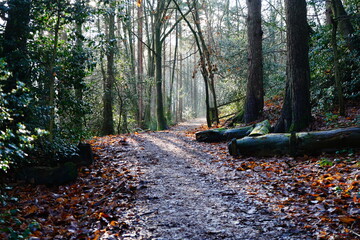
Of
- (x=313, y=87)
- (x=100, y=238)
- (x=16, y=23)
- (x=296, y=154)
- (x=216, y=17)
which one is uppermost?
(x=216, y=17)

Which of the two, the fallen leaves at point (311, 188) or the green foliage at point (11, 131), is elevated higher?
the green foliage at point (11, 131)

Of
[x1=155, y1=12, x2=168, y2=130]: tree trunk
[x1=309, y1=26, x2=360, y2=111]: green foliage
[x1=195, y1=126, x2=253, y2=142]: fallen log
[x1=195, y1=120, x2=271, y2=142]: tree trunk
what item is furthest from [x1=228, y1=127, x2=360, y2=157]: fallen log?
[x1=155, y1=12, x2=168, y2=130]: tree trunk

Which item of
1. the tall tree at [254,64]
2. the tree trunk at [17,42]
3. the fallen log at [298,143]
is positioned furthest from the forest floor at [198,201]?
the tall tree at [254,64]

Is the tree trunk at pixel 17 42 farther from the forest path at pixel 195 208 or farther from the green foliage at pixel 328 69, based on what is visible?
the green foliage at pixel 328 69

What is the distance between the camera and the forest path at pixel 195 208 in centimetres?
313

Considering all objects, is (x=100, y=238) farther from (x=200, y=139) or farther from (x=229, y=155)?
(x=200, y=139)

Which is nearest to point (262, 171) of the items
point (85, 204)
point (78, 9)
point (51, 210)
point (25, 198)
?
point (85, 204)

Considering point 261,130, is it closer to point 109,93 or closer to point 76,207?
point 76,207

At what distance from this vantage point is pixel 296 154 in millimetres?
6008

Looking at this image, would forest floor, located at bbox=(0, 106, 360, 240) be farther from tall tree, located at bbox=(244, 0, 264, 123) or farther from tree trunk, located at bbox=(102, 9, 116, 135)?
tree trunk, located at bbox=(102, 9, 116, 135)

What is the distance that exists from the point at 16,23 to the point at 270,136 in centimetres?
624

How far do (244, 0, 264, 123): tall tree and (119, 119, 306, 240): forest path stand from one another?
211 inches

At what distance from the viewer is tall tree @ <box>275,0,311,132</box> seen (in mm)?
7344

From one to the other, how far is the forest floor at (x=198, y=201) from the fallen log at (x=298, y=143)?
0.73ft
